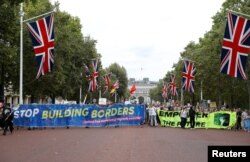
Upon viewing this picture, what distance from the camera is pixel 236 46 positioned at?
24.9m

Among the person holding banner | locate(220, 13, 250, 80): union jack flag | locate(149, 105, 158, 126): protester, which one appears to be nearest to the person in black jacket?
the person holding banner

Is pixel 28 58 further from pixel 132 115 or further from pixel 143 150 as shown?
pixel 143 150

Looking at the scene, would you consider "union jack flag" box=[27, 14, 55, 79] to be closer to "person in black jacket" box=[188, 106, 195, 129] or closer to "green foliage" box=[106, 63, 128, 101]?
"person in black jacket" box=[188, 106, 195, 129]

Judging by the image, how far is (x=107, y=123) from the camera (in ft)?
126

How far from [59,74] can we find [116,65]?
103089mm

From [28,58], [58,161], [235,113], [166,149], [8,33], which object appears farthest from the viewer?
[28,58]

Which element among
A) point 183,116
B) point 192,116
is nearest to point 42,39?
point 183,116

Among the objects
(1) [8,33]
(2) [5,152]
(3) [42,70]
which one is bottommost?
(2) [5,152]

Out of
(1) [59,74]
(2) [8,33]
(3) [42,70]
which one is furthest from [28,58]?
(3) [42,70]

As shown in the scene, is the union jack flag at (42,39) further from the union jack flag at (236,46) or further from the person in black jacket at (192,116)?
the person in black jacket at (192,116)

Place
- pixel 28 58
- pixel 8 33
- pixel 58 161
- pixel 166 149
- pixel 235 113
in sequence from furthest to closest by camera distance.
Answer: pixel 28 58 → pixel 235 113 → pixel 8 33 → pixel 166 149 → pixel 58 161

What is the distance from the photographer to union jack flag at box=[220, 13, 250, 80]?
24703 mm

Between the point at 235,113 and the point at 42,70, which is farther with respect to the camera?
the point at 235,113

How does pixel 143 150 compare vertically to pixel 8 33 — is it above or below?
below
